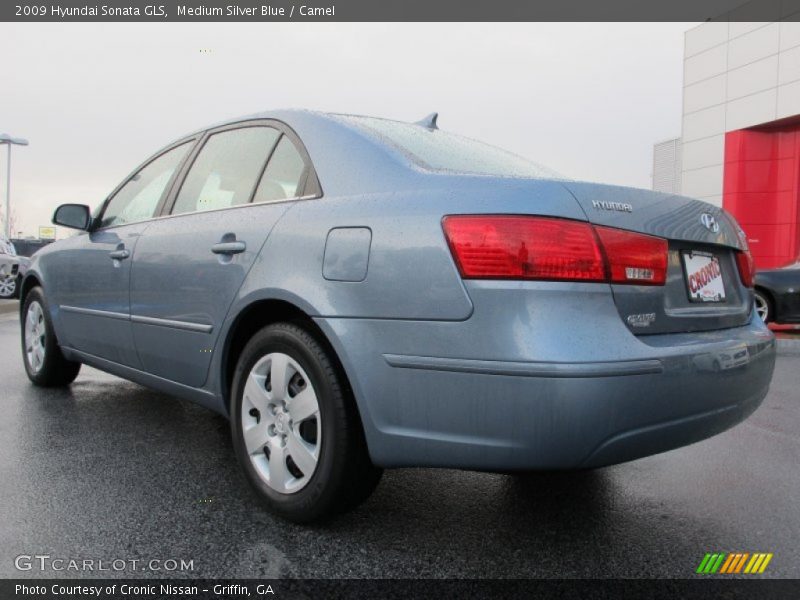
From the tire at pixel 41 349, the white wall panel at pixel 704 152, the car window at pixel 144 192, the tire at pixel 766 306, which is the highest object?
the white wall panel at pixel 704 152

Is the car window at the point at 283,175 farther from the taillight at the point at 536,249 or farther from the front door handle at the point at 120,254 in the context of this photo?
the front door handle at the point at 120,254

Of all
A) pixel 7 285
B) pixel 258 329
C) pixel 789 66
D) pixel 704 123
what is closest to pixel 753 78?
pixel 789 66

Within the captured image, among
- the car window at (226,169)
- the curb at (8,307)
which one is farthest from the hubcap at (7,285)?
the car window at (226,169)

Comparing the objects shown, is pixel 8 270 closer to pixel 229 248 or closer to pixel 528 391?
pixel 229 248

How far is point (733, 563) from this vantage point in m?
2.23

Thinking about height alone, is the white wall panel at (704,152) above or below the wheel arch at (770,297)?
above

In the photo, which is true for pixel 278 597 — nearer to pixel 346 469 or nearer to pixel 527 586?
pixel 346 469

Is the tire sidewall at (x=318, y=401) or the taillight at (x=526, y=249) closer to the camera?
the taillight at (x=526, y=249)

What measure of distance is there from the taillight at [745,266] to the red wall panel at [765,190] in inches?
881

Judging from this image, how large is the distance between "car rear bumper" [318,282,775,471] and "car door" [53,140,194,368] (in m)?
1.76

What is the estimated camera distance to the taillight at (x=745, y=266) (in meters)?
2.71

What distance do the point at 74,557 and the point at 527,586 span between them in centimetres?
139

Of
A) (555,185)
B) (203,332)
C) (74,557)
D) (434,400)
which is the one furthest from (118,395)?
(555,185)

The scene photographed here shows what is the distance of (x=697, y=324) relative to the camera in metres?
2.32
